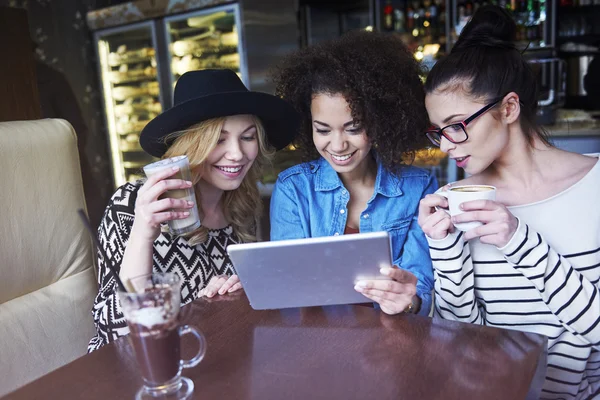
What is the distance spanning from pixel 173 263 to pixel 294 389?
803 mm

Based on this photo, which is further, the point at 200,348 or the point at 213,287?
the point at 213,287

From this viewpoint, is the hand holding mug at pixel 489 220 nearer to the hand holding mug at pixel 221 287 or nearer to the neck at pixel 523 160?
the neck at pixel 523 160

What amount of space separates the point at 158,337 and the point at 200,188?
Result: 91 cm

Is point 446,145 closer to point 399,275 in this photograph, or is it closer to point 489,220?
point 489,220

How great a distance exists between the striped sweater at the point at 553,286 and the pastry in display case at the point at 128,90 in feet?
13.7

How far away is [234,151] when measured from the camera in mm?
1579

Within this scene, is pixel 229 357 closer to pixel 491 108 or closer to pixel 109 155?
pixel 491 108

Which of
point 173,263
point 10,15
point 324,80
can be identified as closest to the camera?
point 173,263

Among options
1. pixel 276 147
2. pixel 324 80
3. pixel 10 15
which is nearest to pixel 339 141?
pixel 324 80

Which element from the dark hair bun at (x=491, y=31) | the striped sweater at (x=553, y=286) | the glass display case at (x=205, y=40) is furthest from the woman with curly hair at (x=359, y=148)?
the glass display case at (x=205, y=40)

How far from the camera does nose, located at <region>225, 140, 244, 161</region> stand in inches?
61.9

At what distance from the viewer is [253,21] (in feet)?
13.9

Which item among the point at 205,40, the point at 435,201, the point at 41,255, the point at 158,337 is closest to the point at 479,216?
the point at 435,201

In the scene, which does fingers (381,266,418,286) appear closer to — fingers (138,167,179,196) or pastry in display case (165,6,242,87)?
fingers (138,167,179,196)
